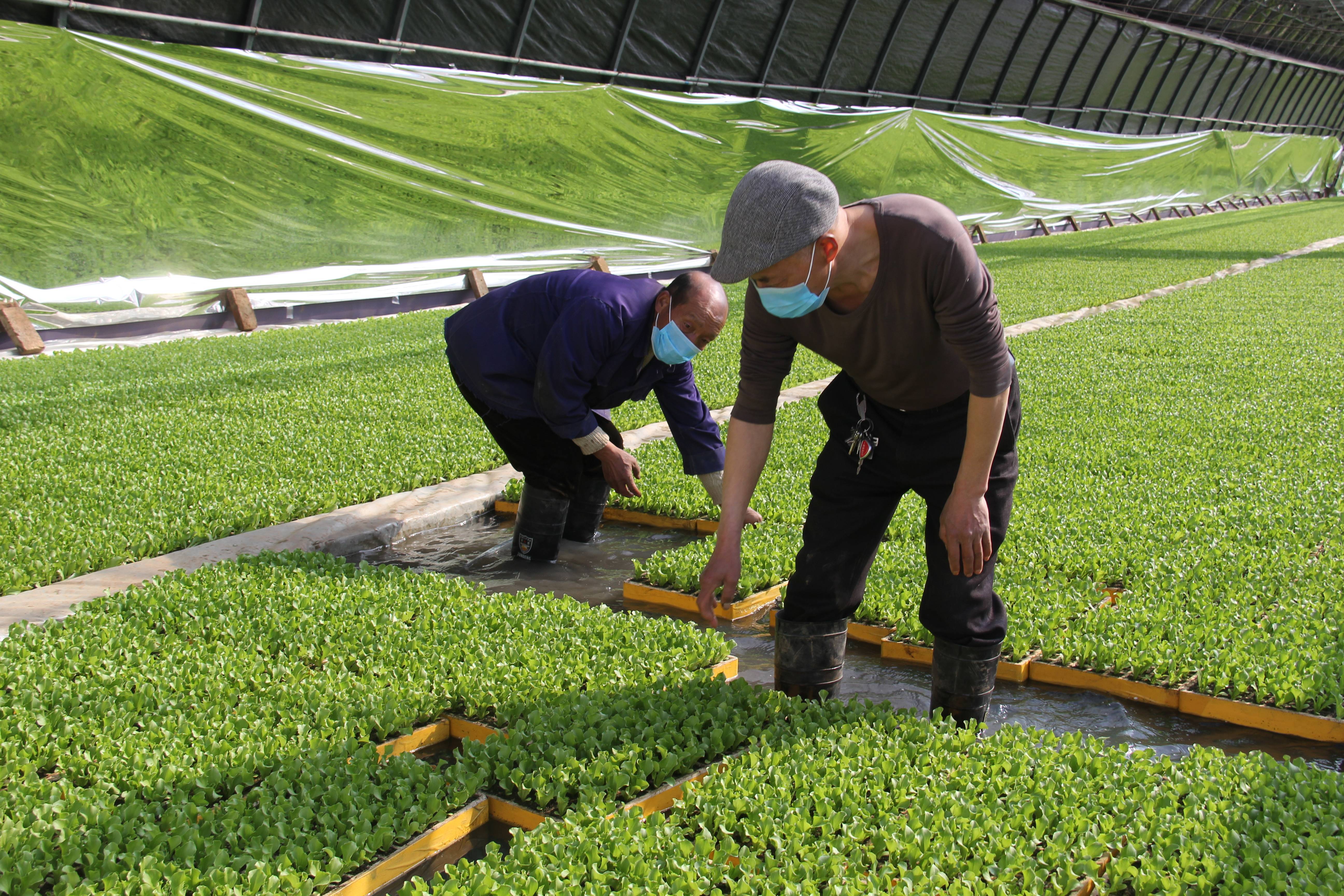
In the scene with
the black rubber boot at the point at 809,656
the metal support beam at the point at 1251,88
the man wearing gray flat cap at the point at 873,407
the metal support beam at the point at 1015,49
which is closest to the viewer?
the man wearing gray flat cap at the point at 873,407

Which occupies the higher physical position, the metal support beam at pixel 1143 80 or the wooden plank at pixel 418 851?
the metal support beam at pixel 1143 80

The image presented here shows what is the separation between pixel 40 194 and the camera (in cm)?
1049

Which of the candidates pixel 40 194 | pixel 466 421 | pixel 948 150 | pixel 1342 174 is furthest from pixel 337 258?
pixel 1342 174

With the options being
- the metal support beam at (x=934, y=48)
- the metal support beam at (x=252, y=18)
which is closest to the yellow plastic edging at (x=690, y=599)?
the metal support beam at (x=252, y=18)

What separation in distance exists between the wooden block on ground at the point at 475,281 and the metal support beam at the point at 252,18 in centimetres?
386

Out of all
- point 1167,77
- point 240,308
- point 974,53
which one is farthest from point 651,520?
point 1167,77

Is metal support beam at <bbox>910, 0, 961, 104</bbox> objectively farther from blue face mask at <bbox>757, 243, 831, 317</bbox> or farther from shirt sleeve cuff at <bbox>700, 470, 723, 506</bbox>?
blue face mask at <bbox>757, 243, 831, 317</bbox>

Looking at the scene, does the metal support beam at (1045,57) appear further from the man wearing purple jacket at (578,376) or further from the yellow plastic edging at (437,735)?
the yellow plastic edging at (437,735)

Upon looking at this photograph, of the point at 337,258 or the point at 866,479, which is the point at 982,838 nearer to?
the point at 866,479

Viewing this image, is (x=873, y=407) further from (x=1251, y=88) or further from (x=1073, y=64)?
(x=1251, y=88)

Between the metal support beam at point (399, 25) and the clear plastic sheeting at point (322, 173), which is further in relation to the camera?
the metal support beam at point (399, 25)

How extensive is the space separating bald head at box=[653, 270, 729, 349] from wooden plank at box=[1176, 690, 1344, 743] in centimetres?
224

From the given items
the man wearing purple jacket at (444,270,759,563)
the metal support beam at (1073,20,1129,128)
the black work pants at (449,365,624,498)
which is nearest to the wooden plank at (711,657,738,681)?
the man wearing purple jacket at (444,270,759,563)

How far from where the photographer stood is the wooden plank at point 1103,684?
145 inches
